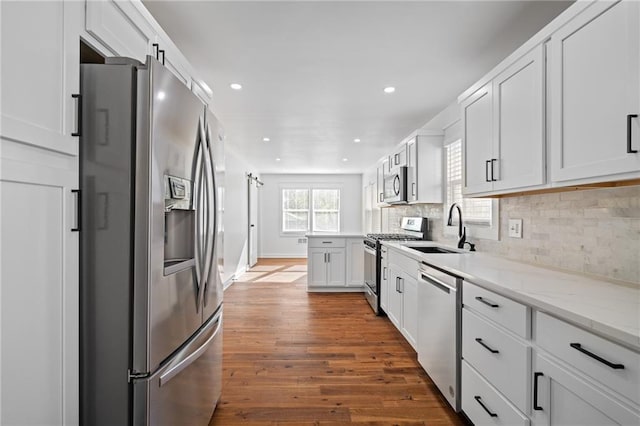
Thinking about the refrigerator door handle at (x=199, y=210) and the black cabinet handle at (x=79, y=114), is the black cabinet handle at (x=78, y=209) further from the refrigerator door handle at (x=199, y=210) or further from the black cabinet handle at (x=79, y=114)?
the refrigerator door handle at (x=199, y=210)

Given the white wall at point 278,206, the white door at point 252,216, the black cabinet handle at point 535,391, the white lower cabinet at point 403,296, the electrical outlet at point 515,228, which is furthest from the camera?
the white wall at point 278,206

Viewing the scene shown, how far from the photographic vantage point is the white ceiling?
1820 millimetres

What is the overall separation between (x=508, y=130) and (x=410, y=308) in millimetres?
1672

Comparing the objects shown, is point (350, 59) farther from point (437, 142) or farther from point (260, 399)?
point (260, 399)

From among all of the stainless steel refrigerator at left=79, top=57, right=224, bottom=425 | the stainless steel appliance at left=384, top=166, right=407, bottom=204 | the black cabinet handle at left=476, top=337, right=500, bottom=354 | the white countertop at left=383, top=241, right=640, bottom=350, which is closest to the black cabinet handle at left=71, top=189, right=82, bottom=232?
the stainless steel refrigerator at left=79, top=57, right=224, bottom=425

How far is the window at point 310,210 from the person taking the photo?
931cm

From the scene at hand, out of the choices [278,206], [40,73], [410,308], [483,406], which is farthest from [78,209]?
[278,206]

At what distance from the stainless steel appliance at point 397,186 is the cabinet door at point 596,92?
2.60m

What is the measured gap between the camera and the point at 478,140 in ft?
7.24

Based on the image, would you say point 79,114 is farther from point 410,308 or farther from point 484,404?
point 410,308

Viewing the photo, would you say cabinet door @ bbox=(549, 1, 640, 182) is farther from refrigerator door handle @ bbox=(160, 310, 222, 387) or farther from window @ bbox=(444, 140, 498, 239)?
refrigerator door handle @ bbox=(160, 310, 222, 387)

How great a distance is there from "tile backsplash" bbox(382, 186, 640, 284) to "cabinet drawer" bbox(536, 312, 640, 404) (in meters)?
0.65

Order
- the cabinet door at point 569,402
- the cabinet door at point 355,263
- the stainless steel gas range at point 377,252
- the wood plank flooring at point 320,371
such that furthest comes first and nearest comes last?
the cabinet door at point 355,263
the stainless steel gas range at point 377,252
the wood plank flooring at point 320,371
the cabinet door at point 569,402

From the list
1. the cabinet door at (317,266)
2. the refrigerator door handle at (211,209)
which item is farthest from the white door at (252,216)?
the refrigerator door handle at (211,209)
